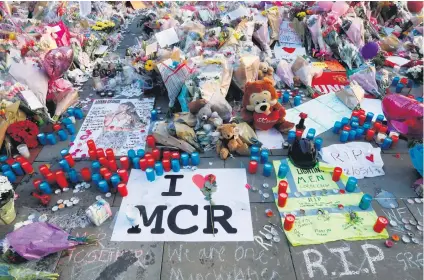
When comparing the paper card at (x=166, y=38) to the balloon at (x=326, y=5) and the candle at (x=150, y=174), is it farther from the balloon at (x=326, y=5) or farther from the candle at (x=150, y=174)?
the balloon at (x=326, y=5)

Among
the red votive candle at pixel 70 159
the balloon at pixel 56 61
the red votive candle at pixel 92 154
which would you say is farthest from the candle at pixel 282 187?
the balloon at pixel 56 61

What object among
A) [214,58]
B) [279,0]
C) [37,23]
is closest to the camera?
[214,58]

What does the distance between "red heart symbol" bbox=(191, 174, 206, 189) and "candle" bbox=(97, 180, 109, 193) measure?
1088 mm

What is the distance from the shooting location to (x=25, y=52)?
534 centimetres

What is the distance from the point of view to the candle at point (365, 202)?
3354 millimetres

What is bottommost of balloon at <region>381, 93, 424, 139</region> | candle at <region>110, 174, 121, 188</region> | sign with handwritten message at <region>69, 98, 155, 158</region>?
sign with handwritten message at <region>69, 98, 155, 158</region>

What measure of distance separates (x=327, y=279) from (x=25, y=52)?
592cm

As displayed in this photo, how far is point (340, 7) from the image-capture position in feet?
23.7

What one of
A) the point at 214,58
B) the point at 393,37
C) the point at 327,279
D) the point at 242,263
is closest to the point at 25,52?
the point at 214,58

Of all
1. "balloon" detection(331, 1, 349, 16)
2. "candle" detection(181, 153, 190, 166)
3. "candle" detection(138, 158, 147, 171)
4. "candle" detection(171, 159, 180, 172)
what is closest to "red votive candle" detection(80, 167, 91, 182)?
"candle" detection(138, 158, 147, 171)

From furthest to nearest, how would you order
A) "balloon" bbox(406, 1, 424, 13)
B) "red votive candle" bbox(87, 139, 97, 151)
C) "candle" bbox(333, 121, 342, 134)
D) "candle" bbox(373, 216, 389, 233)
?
"balloon" bbox(406, 1, 424, 13)
"candle" bbox(333, 121, 342, 134)
"red votive candle" bbox(87, 139, 97, 151)
"candle" bbox(373, 216, 389, 233)

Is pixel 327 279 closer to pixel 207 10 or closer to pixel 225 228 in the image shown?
pixel 225 228

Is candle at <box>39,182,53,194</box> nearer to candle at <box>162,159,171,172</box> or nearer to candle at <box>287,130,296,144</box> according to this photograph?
candle at <box>162,159,171,172</box>

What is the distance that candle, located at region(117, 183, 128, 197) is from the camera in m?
3.59
